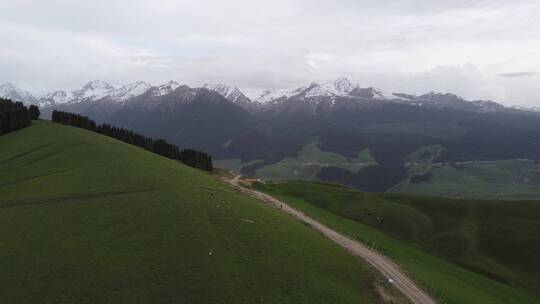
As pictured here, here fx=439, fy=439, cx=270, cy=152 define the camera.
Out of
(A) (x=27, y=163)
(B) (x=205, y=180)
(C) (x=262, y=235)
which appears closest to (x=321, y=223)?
(B) (x=205, y=180)

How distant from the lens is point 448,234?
92562 millimetres

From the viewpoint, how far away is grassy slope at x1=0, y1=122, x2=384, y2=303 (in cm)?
3581

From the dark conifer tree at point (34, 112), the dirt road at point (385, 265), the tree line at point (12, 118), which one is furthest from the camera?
the dark conifer tree at point (34, 112)

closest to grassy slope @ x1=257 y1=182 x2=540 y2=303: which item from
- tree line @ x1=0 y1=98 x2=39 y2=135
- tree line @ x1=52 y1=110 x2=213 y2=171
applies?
tree line @ x1=52 y1=110 x2=213 y2=171

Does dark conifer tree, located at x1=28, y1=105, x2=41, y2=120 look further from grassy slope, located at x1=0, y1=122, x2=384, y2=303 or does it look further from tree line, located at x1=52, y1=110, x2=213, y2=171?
grassy slope, located at x1=0, y1=122, x2=384, y2=303

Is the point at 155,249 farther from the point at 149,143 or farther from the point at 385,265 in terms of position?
the point at 149,143

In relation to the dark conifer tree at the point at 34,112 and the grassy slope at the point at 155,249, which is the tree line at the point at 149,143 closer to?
the dark conifer tree at the point at 34,112

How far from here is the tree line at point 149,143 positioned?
125m

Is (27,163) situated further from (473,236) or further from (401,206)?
(473,236)

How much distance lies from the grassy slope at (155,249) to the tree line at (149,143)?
52.1 metres

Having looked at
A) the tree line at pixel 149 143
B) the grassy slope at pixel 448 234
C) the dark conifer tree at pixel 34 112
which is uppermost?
the dark conifer tree at pixel 34 112

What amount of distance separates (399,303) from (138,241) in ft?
85.0

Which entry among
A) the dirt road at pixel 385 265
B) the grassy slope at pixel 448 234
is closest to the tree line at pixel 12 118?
the grassy slope at pixel 448 234

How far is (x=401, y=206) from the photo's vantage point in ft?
353
